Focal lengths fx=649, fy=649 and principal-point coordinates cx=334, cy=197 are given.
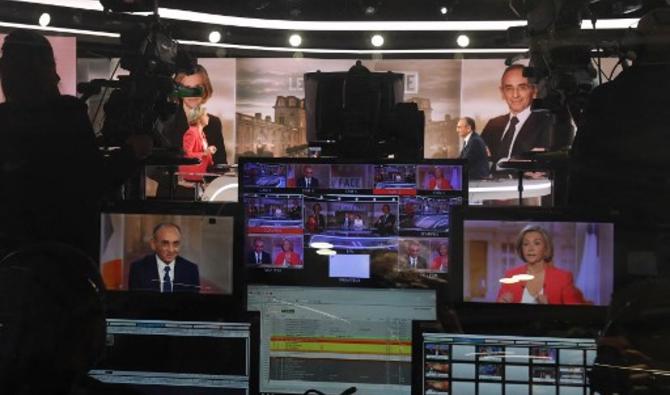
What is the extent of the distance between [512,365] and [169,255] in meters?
0.75

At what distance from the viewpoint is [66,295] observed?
1.47 m

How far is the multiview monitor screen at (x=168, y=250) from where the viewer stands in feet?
4.54

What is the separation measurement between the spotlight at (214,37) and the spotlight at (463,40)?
0.75 metres

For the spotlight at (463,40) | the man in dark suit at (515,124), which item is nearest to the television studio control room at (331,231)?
the man in dark suit at (515,124)

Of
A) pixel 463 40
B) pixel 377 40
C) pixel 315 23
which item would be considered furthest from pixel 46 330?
pixel 463 40

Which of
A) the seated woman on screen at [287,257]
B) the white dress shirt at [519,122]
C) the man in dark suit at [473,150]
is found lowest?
the seated woman on screen at [287,257]

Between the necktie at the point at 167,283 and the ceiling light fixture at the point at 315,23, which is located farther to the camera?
the ceiling light fixture at the point at 315,23

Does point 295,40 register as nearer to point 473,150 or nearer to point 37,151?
point 473,150

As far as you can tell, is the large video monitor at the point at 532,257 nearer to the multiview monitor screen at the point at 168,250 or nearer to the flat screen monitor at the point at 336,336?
the flat screen monitor at the point at 336,336

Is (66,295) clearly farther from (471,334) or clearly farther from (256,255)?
(471,334)

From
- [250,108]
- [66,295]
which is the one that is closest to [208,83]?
[250,108]

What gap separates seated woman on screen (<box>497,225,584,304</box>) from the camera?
4.28 ft

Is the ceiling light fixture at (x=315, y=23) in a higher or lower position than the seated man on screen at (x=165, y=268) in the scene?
higher

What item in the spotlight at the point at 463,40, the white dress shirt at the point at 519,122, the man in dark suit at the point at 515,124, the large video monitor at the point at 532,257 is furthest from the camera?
the spotlight at the point at 463,40
